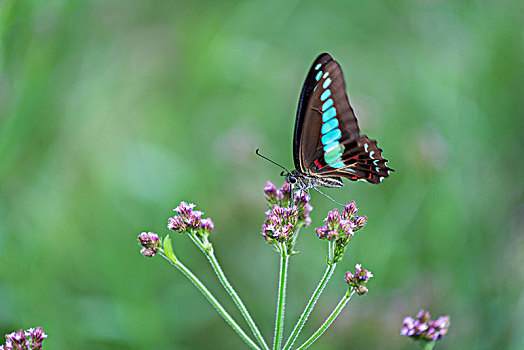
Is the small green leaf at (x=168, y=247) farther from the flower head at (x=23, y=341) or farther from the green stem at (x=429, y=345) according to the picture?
the green stem at (x=429, y=345)

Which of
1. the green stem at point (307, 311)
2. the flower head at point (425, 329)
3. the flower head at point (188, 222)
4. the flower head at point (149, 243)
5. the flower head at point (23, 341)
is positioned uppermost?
the flower head at point (188, 222)

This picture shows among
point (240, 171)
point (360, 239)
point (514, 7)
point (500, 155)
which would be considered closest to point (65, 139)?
point (240, 171)

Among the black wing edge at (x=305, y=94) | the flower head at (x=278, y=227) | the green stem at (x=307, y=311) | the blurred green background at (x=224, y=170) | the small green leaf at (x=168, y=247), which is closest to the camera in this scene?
the green stem at (x=307, y=311)

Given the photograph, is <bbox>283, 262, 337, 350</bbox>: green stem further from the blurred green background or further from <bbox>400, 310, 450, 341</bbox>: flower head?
the blurred green background

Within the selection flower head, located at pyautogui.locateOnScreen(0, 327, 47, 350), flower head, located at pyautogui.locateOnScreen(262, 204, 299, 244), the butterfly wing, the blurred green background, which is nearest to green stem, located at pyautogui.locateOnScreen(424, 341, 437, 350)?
flower head, located at pyautogui.locateOnScreen(262, 204, 299, 244)

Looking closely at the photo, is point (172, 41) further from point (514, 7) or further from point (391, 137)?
point (514, 7)

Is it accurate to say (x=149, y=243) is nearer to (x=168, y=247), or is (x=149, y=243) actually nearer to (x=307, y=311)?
(x=168, y=247)

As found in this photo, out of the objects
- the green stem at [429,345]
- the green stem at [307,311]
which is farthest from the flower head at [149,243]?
the green stem at [429,345]
